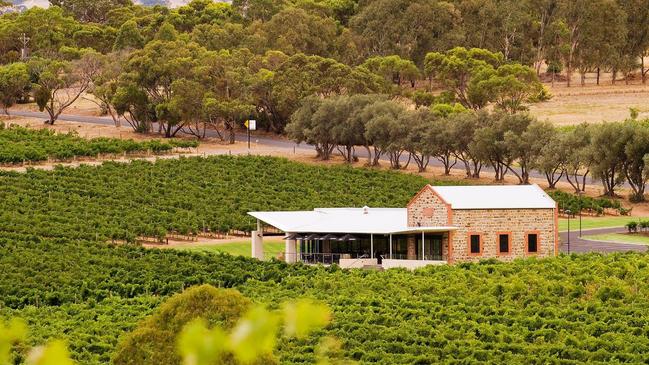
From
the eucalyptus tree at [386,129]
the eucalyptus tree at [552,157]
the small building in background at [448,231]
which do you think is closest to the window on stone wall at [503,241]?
the small building in background at [448,231]

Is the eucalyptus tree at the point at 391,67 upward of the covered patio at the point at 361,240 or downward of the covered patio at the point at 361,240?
upward

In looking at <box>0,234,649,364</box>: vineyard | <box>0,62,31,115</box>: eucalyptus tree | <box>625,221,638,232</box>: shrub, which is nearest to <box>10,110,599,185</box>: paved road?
<box>0,62,31,115</box>: eucalyptus tree

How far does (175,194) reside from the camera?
7525 cm

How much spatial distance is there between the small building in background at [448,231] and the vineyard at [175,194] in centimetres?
1009

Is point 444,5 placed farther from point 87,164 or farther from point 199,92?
point 87,164

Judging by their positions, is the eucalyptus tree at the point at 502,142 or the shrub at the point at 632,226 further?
the eucalyptus tree at the point at 502,142

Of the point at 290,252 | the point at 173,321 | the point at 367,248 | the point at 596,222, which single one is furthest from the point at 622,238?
the point at 173,321

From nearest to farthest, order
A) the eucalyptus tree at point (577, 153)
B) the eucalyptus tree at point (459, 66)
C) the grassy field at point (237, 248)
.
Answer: the grassy field at point (237, 248)
the eucalyptus tree at point (577, 153)
the eucalyptus tree at point (459, 66)

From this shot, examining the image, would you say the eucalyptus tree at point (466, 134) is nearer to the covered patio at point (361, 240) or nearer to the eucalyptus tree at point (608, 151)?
the eucalyptus tree at point (608, 151)

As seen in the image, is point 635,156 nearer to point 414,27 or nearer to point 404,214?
point 404,214

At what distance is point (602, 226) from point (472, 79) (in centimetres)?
3971

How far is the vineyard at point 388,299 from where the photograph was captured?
110 ft

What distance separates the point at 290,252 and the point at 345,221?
2784 millimetres

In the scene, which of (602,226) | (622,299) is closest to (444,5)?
(602,226)
